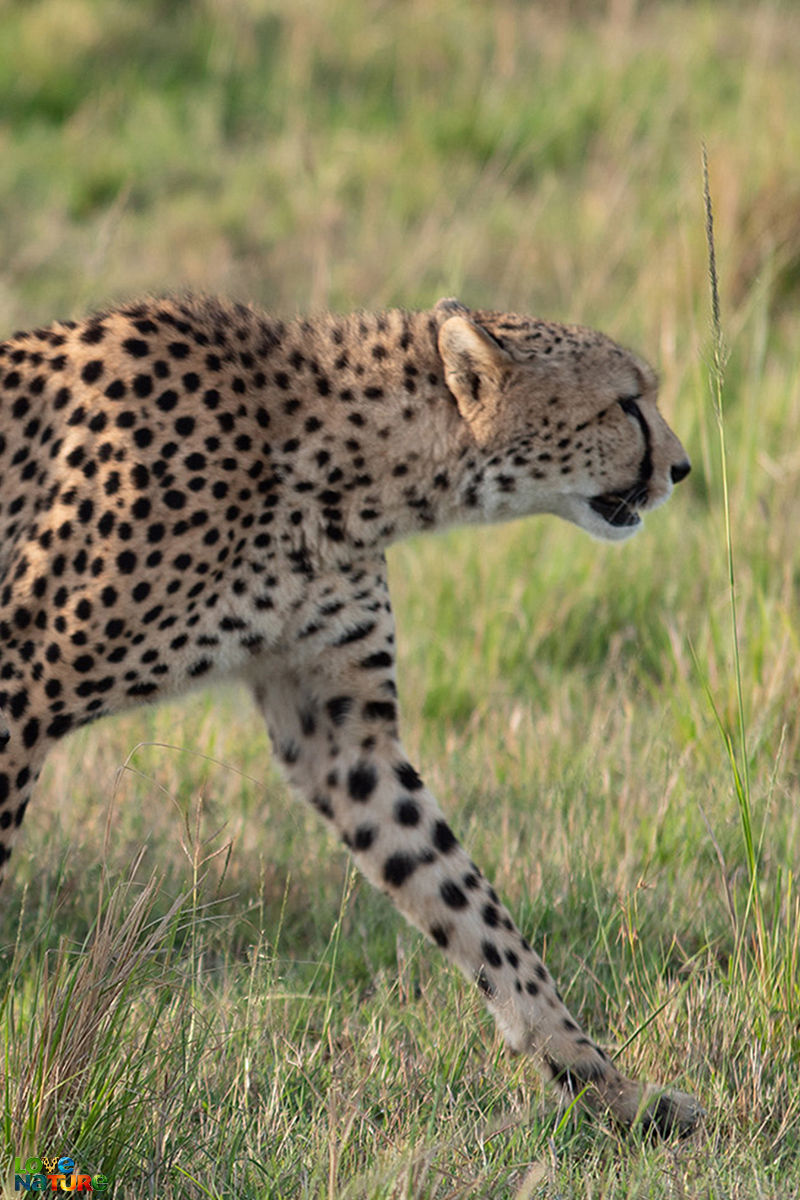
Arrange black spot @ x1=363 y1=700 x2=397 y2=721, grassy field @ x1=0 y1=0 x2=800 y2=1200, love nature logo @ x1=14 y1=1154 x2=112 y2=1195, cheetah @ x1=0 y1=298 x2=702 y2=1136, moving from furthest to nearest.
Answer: black spot @ x1=363 y1=700 x2=397 y2=721, cheetah @ x1=0 y1=298 x2=702 y2=1136, grassy field @ x1=0 y1=0 x2=800 y2=1200, love nature logo @ x1=14 y1=1154 x2=112 y2=1195

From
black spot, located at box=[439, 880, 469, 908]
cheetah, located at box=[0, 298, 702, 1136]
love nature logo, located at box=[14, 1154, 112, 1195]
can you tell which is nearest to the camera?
love nature logo, located at box=[14, 1154, 112, 1195]

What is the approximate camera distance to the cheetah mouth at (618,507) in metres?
2.89

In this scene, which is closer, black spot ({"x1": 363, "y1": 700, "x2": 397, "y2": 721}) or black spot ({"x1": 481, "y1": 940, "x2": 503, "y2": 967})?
black spot ({"x1": 481, "y1": 940, "x2": 503, "y2": 967})

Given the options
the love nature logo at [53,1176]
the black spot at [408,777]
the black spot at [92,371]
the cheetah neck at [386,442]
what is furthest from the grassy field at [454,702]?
the black spot at [92,371]

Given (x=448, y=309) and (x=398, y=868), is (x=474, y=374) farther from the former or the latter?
(x=398, y=868)

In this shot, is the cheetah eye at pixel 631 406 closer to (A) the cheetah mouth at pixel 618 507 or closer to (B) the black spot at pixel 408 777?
(A) the cheetah mouth at pixel 618 507

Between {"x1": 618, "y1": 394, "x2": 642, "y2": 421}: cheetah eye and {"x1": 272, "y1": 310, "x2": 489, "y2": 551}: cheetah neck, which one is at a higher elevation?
{"x1": 618, "y1": 394, "x2": 642, "y2": 421}: cheetah eye

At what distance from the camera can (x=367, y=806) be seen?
2.80 m

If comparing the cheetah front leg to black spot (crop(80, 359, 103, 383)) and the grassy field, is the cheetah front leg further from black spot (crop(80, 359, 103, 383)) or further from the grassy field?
black spot (crop(80, 359, 103, 383))

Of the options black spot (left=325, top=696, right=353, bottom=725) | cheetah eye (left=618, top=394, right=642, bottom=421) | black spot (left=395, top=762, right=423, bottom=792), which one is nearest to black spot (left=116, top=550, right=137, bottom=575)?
black spot (left=325, top=696, right=353, bottom=725)

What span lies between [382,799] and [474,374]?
67cm

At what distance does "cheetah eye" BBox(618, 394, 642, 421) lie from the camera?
114 inches

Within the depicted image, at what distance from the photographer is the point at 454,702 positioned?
149 inches

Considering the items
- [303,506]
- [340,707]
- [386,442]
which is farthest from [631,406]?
[340,707]
